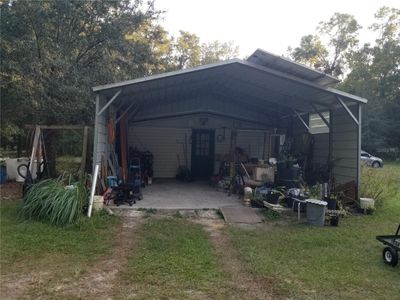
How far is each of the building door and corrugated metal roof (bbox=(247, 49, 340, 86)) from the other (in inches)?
214

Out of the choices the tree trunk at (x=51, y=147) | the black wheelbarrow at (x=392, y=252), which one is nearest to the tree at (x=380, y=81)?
the tree trunk at (x=51, y=147)

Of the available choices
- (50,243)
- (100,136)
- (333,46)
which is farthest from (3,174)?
(333,46)

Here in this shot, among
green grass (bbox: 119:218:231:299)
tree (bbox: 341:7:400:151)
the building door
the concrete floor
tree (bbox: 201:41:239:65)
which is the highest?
tree (bbox: 201:41:239:65)


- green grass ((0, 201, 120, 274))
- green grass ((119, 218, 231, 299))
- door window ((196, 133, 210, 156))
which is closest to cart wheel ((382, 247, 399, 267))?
green grass ((119, 218, 231, 299))

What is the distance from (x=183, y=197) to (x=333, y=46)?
92.1 feet

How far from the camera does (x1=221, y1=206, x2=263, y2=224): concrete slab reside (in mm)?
6336

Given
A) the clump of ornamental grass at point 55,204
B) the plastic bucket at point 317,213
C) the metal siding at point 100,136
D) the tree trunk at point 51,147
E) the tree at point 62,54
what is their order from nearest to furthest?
the clump of ornamental grass at point 55,204, the plastic bucket at point 317,213, the metal siding at point 100,136, the tree at point 62,54, the tree trunk at point 51,147

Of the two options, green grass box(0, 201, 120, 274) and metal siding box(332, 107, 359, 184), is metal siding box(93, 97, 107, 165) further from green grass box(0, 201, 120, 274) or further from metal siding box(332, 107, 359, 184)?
metal siding box(332, 107, 359, 184)

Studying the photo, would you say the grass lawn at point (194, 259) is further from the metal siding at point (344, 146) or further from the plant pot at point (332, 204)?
the metal siding at point (344, 146)

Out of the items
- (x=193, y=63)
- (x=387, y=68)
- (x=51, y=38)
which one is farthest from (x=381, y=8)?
(x=51, y=38)

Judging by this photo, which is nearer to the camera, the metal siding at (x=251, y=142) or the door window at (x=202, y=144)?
the door window at (x=202, y=144)

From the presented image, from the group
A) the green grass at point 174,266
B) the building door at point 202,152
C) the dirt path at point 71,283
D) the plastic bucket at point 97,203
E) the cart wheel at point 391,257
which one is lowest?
the dirt path at point 71,283

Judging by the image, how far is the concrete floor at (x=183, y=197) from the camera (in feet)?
24.4

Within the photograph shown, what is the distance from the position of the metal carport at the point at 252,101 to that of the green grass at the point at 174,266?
252cm
